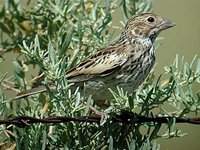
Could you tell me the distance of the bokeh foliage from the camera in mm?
6367

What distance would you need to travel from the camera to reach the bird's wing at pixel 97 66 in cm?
720

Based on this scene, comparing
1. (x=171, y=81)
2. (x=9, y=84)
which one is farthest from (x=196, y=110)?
(x=9, y=84)

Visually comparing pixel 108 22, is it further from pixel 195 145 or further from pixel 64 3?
pixel 195 145

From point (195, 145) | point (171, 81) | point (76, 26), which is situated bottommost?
point (195, 145)

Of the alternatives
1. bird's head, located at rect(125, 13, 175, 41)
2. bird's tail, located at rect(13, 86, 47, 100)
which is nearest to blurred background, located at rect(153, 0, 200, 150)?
bird's head, located at rect(125, 13, 175, 41)

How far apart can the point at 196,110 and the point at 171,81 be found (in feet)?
0.97

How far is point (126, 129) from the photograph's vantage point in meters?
6.56

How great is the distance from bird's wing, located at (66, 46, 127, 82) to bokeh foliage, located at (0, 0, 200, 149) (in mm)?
121

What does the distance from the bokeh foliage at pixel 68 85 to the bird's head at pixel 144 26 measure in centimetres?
10

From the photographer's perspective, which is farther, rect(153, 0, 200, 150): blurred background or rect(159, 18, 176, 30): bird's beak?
rect(153, 0, 200, 150): blurred background

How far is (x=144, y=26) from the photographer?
7.96m

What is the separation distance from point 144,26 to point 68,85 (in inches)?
70.6

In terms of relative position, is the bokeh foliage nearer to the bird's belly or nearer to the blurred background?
the bird's belly

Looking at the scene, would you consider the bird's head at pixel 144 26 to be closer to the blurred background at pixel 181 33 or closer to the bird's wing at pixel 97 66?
the bird's wing at pixel 97 66
